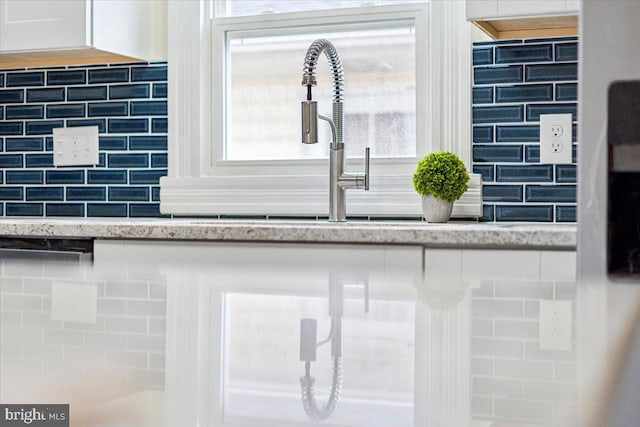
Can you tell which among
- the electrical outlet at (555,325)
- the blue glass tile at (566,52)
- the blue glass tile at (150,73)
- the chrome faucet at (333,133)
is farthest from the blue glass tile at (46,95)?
the electrical outlet at (555,325)

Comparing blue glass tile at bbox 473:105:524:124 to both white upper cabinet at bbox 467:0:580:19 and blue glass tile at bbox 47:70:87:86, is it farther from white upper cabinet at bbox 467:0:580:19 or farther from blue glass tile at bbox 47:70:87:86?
blue glass tile at bbox 47:70:87:86

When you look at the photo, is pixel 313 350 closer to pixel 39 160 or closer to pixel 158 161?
pixel 158 161

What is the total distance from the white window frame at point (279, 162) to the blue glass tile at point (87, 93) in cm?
27

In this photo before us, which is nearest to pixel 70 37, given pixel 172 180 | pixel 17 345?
pixel 172 180

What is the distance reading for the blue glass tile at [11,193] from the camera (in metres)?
2.91

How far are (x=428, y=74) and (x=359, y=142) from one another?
30cm

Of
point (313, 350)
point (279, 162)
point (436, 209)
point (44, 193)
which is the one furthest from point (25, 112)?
point (313, 350)

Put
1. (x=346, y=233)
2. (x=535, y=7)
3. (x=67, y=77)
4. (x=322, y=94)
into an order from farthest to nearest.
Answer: (x=67, y=77)
(x=322, y=94)
(x=535, y=7)
(x=346, y=233)

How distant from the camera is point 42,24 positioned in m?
2.49

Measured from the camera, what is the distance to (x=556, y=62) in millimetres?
2326

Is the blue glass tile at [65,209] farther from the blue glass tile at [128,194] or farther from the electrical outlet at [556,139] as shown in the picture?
the electrical outlet at [556,139]

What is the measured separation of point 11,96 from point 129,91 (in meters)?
0.50

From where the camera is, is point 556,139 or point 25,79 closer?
point 556,139

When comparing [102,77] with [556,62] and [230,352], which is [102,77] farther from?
[230,352]
